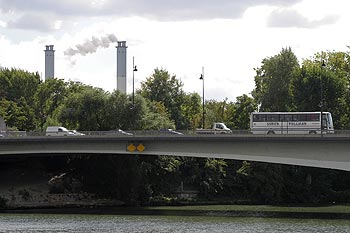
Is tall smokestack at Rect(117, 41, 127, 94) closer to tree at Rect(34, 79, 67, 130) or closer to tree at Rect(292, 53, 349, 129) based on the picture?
tree at Rect(34, 79, 67, 130)

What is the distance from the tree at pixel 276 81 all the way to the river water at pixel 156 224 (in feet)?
188

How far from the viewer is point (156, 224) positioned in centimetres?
7056

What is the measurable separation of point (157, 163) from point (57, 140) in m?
19.5

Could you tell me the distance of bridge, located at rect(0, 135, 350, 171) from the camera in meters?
70.6

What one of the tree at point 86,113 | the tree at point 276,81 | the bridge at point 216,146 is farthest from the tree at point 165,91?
the bridge at point 216,146

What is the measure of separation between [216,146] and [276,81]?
204ft

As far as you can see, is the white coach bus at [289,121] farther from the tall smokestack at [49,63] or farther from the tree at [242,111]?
the tall smokestack at [49,63]

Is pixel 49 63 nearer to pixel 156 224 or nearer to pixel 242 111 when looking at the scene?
pixel 242 111

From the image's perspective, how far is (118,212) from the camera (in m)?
83.9

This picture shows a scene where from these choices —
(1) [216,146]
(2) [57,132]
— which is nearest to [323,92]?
(2) [57,132]

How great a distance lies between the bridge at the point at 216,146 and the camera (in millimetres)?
70562

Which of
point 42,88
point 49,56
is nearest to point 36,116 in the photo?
point 42,88

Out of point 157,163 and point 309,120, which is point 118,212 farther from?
point 309,120

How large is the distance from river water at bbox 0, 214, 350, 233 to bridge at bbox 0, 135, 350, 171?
5347mm
